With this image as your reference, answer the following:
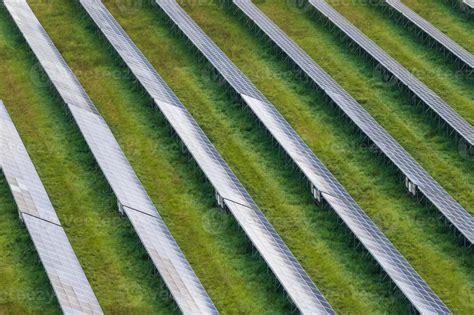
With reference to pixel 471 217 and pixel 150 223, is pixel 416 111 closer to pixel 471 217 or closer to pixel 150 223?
pixel 471 217

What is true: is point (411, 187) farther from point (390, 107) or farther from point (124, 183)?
point (124, 183)

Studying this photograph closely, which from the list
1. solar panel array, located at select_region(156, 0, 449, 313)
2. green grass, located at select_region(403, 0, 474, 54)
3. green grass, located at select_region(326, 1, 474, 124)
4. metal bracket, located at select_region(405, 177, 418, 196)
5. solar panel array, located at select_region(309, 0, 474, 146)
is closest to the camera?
solar panel array, located at select_region(156, 0, 449, 313)

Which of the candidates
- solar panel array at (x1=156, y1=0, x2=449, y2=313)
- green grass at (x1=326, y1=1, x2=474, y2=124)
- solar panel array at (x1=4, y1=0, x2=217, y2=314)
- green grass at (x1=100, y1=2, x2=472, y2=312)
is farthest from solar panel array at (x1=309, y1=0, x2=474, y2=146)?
solar panel array at (x1=4, y1=0, x2=217, y2=314)

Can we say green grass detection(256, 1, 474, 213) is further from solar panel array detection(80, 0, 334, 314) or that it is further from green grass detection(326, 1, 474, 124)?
solar panel array detection(80, 0, 334, 314)

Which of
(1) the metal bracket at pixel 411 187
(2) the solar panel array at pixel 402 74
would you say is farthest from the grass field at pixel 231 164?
(2) the solar panel array at pixel 402 74

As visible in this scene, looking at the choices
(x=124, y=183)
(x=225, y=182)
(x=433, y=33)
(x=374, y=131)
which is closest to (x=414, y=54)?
(x=433, y=33)

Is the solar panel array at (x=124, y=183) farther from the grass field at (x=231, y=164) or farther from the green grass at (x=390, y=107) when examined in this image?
the green grass at (x=390, y=107)
